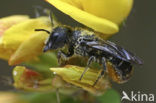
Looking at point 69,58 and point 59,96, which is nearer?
point 69,58

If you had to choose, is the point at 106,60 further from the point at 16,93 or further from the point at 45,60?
the point at 16,93

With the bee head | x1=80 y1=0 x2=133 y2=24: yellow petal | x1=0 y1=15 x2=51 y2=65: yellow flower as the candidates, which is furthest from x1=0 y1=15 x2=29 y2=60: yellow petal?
x1=80 y1=0 x2=133 y2=24: yellow petal

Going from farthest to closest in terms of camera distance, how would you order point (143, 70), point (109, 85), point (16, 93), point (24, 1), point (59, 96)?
point (24, 1) < point (143, 70) < point (16, 93) < point (59, 96) < point (109, 85)

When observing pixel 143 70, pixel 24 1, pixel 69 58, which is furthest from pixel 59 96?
pixel 24 1

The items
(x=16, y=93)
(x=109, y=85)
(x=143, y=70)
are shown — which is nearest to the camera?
(x=109, y=85)

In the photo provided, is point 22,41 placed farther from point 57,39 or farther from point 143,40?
point 143,40

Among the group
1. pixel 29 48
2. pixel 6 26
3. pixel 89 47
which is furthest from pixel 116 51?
pixel 6 26
